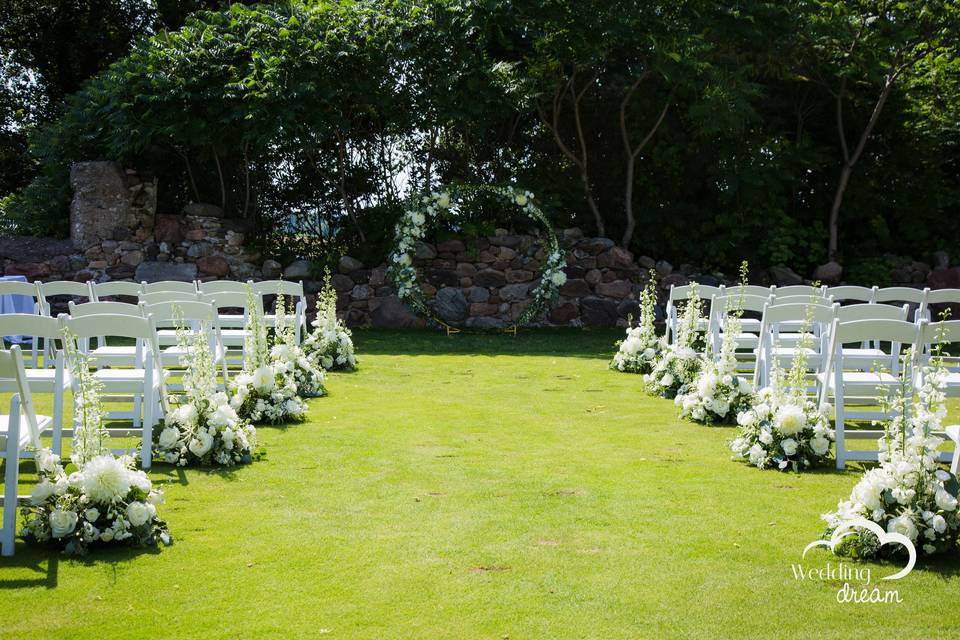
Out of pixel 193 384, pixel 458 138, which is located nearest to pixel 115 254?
pixel 458 138

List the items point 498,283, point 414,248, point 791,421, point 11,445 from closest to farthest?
point 11,445
point 791,421
point 414,248
point 498,283

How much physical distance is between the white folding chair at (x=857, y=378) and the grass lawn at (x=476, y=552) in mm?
222

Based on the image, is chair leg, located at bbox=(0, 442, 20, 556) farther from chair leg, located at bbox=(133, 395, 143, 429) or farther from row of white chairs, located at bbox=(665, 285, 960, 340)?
row of white chairs, located at bbox=(665, 285, 960, 340)

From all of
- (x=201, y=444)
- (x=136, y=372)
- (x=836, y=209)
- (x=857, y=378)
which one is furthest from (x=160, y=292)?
(x=836, y=209)

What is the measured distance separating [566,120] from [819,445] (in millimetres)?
10052

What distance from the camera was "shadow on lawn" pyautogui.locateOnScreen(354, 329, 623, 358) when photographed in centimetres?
1108

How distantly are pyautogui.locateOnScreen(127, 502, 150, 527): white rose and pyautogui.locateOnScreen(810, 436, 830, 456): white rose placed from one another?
3.66m

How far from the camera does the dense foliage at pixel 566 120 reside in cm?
1304

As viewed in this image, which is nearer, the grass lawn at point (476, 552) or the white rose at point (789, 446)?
the grass lawn at point (476, 552)

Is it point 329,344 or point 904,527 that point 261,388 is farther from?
point 904,527

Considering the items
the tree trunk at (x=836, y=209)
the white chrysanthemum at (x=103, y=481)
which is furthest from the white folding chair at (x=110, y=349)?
the tree trunk at (x=836, y=209)

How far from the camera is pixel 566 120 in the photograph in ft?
48.7

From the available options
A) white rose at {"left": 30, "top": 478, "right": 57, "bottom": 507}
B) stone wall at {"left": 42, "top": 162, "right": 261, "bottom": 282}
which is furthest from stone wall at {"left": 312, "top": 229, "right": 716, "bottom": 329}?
white rose at {"left": 30, "top": 478, "right": 57, "bottom": 507}

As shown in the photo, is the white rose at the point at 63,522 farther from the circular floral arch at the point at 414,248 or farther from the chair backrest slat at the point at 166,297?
the circular floral arch at the point at 414,248
